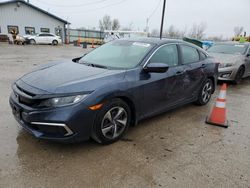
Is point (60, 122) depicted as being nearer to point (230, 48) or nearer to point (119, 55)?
point (119, 55)

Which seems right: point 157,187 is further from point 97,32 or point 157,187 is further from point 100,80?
point 97,32

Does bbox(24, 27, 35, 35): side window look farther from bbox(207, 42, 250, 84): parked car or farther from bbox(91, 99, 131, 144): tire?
bbox(91, 99, 131, 144): tire

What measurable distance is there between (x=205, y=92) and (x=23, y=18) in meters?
30.9

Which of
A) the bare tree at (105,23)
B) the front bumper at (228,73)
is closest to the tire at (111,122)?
the front bumper at (228,73)

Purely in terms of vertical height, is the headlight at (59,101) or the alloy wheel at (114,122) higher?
the headlight at (59,101)

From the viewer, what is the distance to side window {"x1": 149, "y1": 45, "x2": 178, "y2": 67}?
11.2 feet

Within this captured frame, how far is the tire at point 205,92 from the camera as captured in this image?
15.2ft

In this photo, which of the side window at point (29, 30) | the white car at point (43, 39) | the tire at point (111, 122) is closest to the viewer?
the tire at point (111, 122)

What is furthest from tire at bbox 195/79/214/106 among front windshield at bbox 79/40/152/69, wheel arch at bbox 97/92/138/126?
wheel arch at bbox 97/92/138/126

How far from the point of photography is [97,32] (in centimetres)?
Answer: 3797

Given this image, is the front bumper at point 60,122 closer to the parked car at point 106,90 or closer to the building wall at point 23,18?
the parked car at point 106,90

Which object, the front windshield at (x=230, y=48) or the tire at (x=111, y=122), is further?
the front windshield at (x=230, y=48)

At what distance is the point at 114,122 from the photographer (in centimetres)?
290

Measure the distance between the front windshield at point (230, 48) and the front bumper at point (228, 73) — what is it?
120cm
